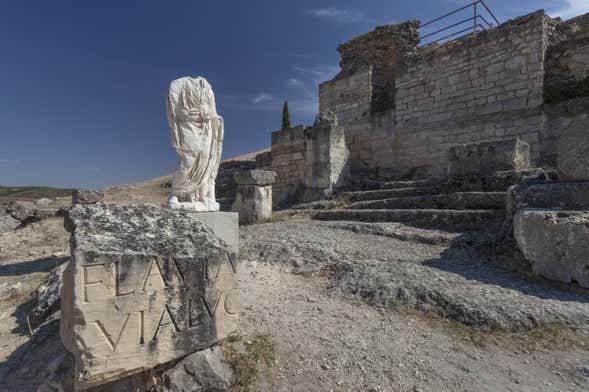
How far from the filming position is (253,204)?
7215mm

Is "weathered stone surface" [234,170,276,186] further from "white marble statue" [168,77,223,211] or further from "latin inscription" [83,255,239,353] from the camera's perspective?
A: "latin inscription" [83,255,239,353]

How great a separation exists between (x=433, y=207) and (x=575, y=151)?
2.38 metres

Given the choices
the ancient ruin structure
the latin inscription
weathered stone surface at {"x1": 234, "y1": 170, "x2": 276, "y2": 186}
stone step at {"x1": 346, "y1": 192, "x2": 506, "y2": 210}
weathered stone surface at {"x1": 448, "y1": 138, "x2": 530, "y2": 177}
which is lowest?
the latin inscription

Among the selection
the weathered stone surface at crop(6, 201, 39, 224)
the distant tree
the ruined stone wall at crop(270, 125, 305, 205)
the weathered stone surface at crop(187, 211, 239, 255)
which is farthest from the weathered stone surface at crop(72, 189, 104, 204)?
the distant tree

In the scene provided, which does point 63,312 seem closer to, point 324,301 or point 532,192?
point 324,301

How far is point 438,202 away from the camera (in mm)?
6078

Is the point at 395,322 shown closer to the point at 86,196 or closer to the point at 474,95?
the point at 86,196

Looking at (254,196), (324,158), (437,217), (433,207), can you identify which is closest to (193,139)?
(254,196)

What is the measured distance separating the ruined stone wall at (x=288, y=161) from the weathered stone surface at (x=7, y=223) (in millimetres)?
6862

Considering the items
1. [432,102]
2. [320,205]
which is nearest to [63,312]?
[320,205]

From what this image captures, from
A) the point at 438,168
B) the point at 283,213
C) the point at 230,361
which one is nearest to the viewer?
the point at 230,361

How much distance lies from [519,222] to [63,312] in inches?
168

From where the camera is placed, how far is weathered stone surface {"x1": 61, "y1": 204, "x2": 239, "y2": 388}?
159 cm

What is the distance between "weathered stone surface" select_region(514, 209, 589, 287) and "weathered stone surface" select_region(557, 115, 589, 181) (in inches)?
41.0
